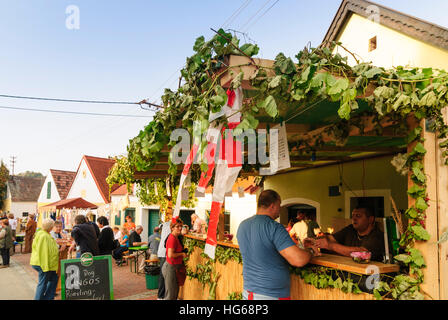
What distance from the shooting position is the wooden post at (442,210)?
2.75 m

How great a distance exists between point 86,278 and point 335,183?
549 centimetres

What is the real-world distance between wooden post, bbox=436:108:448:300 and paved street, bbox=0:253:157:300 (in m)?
6.53

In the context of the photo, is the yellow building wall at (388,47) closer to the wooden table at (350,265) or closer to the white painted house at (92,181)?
the wooden table at (350,265)

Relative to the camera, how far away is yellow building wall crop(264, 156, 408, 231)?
22.2ft

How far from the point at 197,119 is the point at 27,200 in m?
51.1

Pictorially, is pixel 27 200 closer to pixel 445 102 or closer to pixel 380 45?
pixel 380 45

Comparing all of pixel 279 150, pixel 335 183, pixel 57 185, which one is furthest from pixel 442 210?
pixel 57 185

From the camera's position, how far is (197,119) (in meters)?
2.93

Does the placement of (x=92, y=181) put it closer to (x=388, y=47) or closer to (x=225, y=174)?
(x=388, y=47)

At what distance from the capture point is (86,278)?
6316 millimetres

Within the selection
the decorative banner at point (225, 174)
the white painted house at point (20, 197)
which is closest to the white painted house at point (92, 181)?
the white painted house at point (20, 197)

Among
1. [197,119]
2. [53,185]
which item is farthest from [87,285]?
[53,185]

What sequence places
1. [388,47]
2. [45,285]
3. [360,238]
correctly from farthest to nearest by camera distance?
[388,47], [45,285], [360,238]

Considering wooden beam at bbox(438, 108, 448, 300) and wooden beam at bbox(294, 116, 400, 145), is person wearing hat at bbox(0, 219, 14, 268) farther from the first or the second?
wooden beam at bbox(438, 108, 448, 300)
